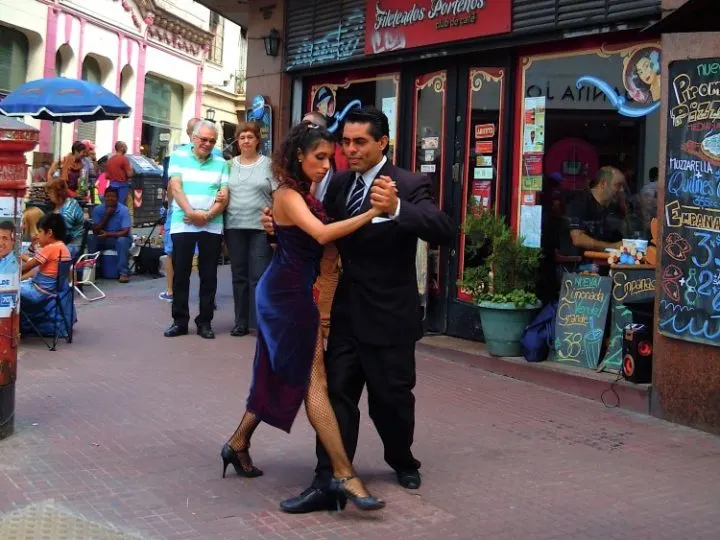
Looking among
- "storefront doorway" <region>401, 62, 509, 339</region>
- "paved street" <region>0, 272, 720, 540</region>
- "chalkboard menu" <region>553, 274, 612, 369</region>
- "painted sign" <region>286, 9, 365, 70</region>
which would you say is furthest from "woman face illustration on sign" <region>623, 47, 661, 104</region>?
"painted sign" <region>286, 9, 365, 70</region>

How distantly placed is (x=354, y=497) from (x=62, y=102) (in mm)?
10266

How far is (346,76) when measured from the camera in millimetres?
10383

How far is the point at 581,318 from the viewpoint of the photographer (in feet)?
24.8

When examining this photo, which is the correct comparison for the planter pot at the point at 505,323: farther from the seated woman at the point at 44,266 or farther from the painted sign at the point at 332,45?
the seated woman at the point at 44,266

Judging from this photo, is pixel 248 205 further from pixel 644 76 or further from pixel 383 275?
pixel 383 275

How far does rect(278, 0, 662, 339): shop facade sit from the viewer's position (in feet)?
24.7

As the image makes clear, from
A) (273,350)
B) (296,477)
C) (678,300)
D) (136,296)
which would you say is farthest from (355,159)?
Answer: (136,296)

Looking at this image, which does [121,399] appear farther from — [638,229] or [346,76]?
[346,76]

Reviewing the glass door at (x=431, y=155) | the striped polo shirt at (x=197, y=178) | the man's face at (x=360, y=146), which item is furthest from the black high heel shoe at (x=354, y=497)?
the striped polo shirt at (x=197, y=178)

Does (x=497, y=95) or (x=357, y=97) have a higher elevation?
(x=357, y=97)

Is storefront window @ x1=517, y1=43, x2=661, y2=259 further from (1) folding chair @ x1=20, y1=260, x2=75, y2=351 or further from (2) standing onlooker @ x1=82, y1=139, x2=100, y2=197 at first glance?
(2) standing onlooker @ x1=82, y1=139, x2=100, y2=197

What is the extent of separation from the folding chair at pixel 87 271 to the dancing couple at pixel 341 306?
6623 mm

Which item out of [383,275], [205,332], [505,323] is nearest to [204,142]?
[205,332]

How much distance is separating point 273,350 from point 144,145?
24737 mm
